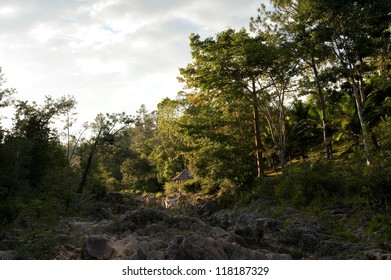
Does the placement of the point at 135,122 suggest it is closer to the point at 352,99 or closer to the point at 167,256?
the point at 352,99

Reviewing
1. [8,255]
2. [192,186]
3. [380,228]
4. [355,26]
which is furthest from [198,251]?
[192,186]

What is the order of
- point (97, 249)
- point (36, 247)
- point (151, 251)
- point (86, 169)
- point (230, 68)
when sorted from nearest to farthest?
point (151, 251)
point (36, 247)
point (97, 249)
point (230, 68)
point (86, 169)

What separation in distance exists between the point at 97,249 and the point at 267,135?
75.9 ft

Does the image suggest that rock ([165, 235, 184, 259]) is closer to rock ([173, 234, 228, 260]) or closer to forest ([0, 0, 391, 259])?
rock ([173, 234, 228, 260])

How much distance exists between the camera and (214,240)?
935cm

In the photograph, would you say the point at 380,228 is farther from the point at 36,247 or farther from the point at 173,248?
the point at 36,247

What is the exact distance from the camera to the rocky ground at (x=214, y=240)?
30.2 feet

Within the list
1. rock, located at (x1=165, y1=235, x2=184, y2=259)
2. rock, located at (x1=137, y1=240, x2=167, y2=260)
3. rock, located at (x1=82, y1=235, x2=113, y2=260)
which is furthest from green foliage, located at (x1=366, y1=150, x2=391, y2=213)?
rock, located at (x1=82, y1=235, x2=113, y2=260)

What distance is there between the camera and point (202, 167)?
2616 centimetres

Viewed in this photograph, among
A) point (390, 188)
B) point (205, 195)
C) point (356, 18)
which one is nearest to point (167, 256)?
point (390, 188)

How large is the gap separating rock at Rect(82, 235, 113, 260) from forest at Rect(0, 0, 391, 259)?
112 centimetres

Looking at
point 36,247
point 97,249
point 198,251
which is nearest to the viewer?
point 198,251

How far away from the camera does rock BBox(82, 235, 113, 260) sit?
1046 centimetres
